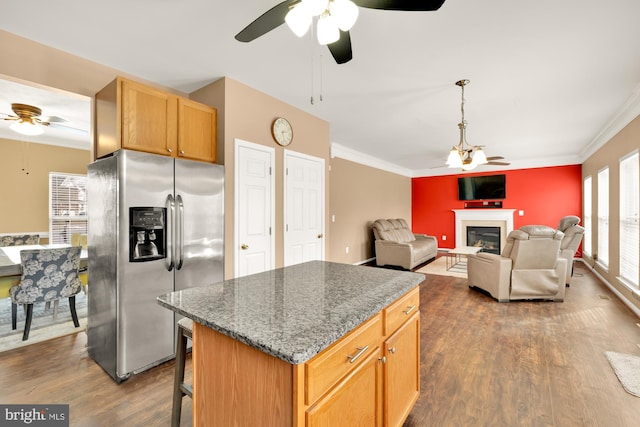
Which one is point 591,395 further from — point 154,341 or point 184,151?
point 184,151

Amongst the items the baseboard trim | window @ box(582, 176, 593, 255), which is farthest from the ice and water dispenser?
window @ box(582, 176, 593, 255)

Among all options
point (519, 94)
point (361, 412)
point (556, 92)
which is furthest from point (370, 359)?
point (556, 92)

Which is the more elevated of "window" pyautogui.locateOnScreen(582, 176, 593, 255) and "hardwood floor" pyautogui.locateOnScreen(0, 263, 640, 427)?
"window" pyautogui.locateOnScreen(582, 176, 593, 255)

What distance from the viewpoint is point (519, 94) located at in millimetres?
→ 3383

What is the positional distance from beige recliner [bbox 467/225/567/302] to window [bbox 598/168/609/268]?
1.91 meters

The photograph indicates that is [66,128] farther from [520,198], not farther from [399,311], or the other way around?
[520,198]

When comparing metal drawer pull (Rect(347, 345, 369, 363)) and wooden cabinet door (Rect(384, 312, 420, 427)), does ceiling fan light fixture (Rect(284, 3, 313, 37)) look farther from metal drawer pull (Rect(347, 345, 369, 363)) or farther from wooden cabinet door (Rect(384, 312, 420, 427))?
wooden cabinet door (Rect(384, 312, 420, 427))

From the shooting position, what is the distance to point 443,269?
6.09 m

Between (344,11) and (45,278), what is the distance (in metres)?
3.56

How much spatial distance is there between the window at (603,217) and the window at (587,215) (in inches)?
24.7

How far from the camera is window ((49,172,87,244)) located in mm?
5199

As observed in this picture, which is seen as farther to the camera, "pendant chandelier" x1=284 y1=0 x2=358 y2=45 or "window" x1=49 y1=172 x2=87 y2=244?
"window" x1=49 y1=172 x2=87 y2=244

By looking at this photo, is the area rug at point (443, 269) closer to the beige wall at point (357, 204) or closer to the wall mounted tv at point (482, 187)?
the beige wall at point (357, 204)

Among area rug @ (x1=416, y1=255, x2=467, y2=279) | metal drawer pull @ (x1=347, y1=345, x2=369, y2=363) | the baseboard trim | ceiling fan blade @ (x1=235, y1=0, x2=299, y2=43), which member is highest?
ceiling fan blade @ (x1=235, y1=0, x2=299, y2=43)
